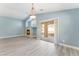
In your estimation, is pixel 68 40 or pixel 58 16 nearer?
pixel 68 40

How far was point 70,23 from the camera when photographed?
5.12 m

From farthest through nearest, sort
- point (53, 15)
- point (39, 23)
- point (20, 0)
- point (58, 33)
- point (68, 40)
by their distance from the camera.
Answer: point (39, 23)
point (53, 15)
point (58, 33)
point (68, 40)
point (20, 0)

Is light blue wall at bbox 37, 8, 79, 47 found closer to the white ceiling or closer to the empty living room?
the empty living room

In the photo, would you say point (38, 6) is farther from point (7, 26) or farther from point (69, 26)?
point (7, 26)

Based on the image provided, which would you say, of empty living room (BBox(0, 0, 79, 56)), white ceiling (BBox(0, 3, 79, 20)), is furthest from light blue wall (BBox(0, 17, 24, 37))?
white ceiling (BBox(0, 3, 79, 20))

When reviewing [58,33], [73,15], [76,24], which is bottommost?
[58,33]

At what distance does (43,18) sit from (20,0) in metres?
5.84

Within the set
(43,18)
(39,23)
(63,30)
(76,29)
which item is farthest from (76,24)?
(39,23)

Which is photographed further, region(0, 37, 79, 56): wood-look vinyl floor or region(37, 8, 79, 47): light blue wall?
region(37, 8, 79, 47): light blue wall

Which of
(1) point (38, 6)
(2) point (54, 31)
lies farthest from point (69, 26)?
(1) point (38, 6)

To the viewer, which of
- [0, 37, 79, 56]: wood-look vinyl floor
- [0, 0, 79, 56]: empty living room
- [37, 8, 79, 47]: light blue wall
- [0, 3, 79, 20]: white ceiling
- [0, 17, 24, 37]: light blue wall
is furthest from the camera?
[0, 17, 24, 37]: light blue wall

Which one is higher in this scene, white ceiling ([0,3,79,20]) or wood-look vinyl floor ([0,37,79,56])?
white ceiling ([0,3,79,20])

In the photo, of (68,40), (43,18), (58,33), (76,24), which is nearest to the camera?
(76,24)

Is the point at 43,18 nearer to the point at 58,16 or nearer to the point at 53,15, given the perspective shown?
the point at 53,15
